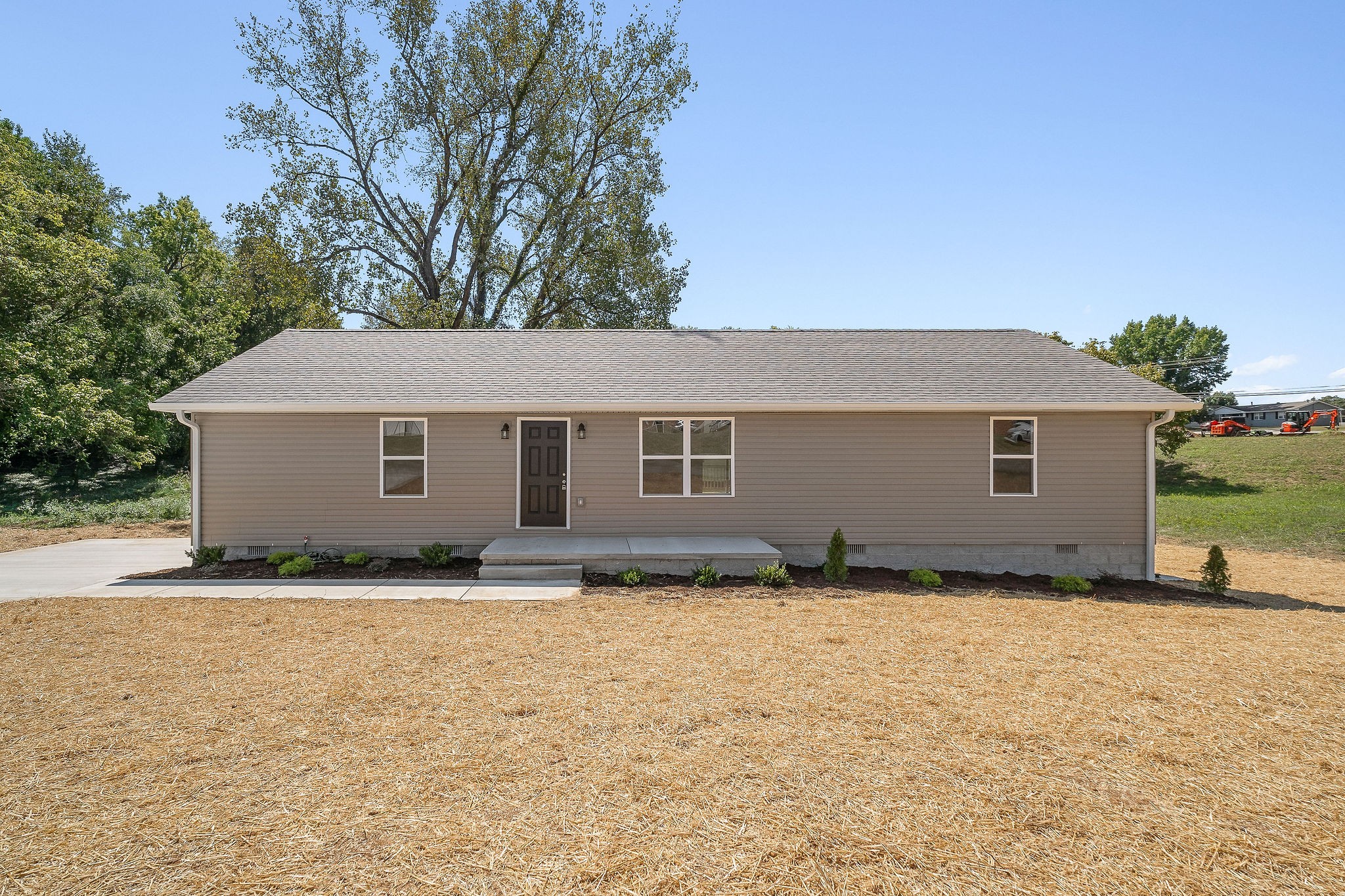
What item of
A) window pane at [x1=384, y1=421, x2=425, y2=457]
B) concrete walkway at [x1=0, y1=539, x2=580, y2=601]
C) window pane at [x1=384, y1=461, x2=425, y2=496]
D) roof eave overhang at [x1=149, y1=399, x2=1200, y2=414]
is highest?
roof eave overhang at [x1=149, y1=399, x2=1200, y2=414]

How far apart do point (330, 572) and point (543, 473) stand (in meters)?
3.44

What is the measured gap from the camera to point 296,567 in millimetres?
9773

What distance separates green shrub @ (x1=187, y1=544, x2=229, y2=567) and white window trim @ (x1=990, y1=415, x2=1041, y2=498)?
40.4 feet

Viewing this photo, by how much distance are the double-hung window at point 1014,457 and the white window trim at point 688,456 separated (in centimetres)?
416

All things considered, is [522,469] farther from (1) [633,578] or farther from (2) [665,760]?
(2) [665,760]

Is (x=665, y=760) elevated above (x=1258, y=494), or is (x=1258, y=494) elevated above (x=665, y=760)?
(x=1258, y=494)

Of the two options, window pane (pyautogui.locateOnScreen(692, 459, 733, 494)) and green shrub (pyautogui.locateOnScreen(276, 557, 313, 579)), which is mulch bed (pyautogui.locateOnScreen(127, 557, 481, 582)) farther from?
window pane (pyautogui.locateOnScreen(692, 459, 733, 494))

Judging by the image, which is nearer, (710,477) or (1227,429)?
(710,477)

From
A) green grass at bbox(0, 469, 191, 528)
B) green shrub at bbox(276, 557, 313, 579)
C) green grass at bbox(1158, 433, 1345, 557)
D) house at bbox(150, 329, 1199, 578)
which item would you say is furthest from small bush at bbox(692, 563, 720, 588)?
green grass at bbox(1158, 433, 1345, 557)

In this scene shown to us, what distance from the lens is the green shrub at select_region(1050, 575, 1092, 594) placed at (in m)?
9.58

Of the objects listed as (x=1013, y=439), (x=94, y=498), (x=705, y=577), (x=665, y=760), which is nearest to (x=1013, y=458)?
(x=1013, y=439)

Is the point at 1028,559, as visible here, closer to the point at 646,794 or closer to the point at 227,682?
the point at 646,794

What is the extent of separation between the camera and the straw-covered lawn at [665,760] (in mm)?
2926

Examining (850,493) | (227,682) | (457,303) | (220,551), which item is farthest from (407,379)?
(457,303)
